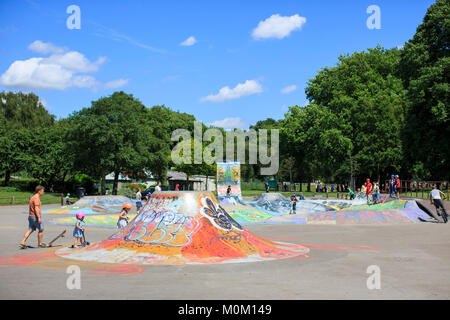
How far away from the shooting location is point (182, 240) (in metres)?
10.5

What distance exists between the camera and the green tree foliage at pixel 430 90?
33.8m

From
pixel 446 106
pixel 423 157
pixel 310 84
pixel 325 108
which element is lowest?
pixel 423 157

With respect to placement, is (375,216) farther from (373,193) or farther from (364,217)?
(373,193)

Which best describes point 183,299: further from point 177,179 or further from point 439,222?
point 177,179

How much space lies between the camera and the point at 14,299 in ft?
20.7

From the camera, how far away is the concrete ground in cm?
688

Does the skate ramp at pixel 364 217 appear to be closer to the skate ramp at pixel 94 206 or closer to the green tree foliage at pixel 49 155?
the skate ramp at pixel 94 206

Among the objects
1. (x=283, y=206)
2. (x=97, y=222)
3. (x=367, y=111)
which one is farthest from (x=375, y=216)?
(x=367, y=111)

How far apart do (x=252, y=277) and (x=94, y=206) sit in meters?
23.5

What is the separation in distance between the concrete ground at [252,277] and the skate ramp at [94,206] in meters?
15.8

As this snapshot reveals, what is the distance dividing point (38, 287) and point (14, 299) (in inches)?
34.0

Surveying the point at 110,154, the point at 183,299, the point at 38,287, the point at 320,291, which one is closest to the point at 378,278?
the point at 320,291

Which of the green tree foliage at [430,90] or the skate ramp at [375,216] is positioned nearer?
the skate ramp at [375,216]

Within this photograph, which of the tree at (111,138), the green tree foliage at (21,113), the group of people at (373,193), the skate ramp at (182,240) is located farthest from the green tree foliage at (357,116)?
the skate ramp at (182,240)
